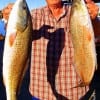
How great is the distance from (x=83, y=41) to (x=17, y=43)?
0.52 m

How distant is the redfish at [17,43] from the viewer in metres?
3.80

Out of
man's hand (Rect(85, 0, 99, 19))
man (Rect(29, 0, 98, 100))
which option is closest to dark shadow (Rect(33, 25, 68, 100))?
man (Rect(29, 0, 98, 100))

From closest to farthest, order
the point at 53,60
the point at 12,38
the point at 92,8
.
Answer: the point at 12,38 < the point at 92,8 < the point at 53,60

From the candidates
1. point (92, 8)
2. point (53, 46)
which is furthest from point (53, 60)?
point (92, 8)

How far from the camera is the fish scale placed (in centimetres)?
381

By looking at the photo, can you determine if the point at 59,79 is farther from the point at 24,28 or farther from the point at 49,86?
the point at 24,28

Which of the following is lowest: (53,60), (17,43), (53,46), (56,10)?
(53,60)

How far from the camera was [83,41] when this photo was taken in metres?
3.85

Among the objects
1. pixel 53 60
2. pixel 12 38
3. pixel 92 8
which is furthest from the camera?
pixel 53 60

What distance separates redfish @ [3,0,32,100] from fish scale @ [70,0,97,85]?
364 mm

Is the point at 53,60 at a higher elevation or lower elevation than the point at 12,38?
lower

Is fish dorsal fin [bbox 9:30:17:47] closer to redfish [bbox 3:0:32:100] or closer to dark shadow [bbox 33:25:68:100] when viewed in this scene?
redfish [bbox 3:0:32:100]

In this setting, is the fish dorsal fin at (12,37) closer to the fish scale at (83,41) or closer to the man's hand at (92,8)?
the fish scale at (83,41)

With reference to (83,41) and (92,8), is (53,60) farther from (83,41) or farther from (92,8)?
(83,41)
